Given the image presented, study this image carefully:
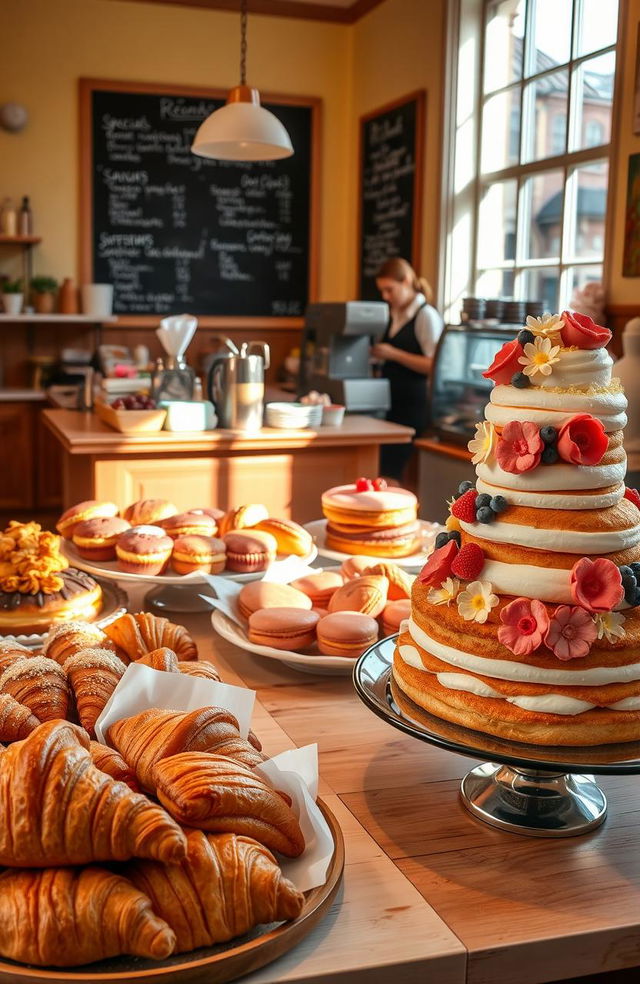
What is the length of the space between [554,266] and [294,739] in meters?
3.59

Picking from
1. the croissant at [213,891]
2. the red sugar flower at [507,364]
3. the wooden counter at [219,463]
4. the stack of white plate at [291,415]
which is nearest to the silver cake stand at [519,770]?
the croissant at [213,891]

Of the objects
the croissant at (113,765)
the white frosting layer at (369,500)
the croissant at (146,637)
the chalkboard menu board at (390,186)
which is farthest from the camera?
the chalkboard menu board at (390,186)

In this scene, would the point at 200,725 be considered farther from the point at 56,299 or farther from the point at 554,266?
the point at 56,299

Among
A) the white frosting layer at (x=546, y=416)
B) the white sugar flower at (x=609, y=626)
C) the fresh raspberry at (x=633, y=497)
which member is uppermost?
the white frosting layer at (x=546, y=416)

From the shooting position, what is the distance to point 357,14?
5902mm

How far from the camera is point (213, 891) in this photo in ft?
2.20

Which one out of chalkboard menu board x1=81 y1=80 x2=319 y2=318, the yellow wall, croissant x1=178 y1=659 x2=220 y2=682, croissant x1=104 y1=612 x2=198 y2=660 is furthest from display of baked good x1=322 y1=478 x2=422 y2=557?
chalkboard menu board x1=81 y1=80 x2=319 y2=318

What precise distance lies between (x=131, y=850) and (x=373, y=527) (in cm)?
111

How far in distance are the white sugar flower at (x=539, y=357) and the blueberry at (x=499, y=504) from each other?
122 millimetres

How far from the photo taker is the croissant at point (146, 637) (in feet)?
3.78

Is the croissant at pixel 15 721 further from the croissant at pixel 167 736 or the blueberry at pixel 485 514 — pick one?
the blueberry at pixel 485 514

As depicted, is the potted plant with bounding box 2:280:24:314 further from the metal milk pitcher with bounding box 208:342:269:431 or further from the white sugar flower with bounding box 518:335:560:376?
the white sugar flower with bounding box 518:335:560:376

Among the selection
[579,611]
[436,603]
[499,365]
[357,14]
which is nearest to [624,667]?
[579,611]

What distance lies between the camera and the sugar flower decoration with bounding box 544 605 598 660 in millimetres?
857
